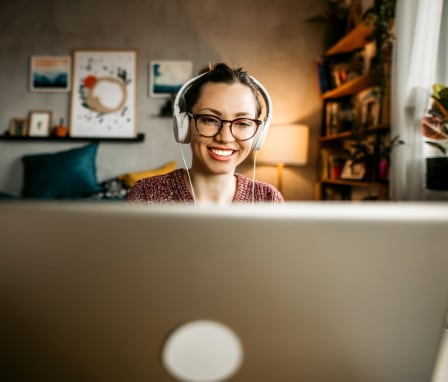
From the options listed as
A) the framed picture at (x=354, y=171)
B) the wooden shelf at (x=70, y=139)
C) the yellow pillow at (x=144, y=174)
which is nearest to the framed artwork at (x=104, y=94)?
the wooden shelf at (x=70, y=139)

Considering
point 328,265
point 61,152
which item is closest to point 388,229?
point 328,265

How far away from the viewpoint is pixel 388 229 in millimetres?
328

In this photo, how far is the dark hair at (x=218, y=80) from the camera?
1.07 metres

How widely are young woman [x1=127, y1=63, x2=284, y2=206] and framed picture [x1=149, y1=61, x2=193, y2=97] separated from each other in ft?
7.72

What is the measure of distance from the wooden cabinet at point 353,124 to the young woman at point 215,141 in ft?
4.55

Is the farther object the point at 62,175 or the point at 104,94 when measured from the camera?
the point at 104,94

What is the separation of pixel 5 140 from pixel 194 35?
201cm

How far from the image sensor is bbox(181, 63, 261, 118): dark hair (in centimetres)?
107

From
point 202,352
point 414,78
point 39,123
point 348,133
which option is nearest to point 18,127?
point 39,123

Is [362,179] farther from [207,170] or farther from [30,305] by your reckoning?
[30,305]

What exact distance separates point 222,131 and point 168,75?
2.55 m

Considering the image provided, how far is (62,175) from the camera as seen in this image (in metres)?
3.10

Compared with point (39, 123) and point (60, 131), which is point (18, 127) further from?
point (60, 131)

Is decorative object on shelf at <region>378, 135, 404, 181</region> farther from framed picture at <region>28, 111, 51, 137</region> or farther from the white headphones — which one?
framed picture at <region>28, 111, 51, 137</region>
